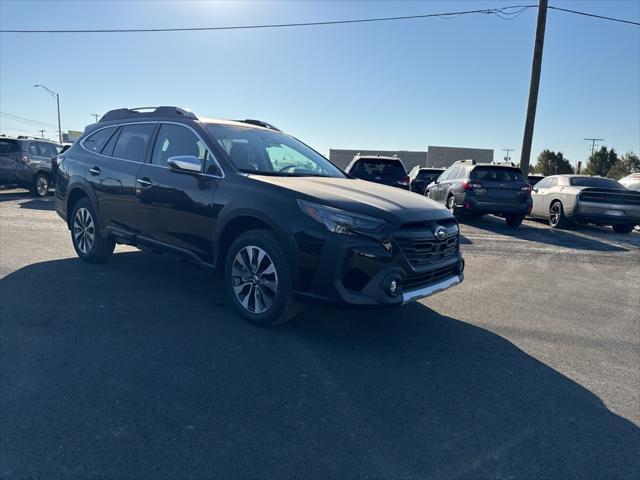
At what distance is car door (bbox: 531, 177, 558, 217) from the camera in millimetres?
12984

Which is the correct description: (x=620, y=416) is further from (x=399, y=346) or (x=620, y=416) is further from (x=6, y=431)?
(x=6, y=431)

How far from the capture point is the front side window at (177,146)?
179 inches

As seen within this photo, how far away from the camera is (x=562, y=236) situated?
11.0 metres

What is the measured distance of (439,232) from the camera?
4.00 m

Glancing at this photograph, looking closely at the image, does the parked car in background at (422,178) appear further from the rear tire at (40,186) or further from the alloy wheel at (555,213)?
the rear tire at (40,186)

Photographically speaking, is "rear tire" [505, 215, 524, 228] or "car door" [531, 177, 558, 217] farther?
"car door" [531, 177, 558, 217]

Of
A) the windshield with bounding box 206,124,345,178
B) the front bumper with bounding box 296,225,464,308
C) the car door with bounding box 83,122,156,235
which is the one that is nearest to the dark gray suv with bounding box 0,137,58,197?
the car door with bounding box 83,122,156,235

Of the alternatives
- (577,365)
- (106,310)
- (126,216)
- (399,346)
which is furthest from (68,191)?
(577,365)

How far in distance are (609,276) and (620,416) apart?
4.81m

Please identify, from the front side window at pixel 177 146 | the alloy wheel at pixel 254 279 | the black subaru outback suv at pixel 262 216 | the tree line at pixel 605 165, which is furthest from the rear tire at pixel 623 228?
the tree line at pixel 605 165

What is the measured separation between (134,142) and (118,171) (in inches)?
15.1

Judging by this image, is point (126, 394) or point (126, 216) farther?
point (126, 216)

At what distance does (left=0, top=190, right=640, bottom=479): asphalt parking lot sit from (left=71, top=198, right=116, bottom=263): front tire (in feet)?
1.58

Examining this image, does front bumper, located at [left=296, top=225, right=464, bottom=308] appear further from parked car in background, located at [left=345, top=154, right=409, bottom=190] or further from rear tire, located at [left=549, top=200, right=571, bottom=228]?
rear tire, located at [left=549, top=200, right=571, bottom=228]
